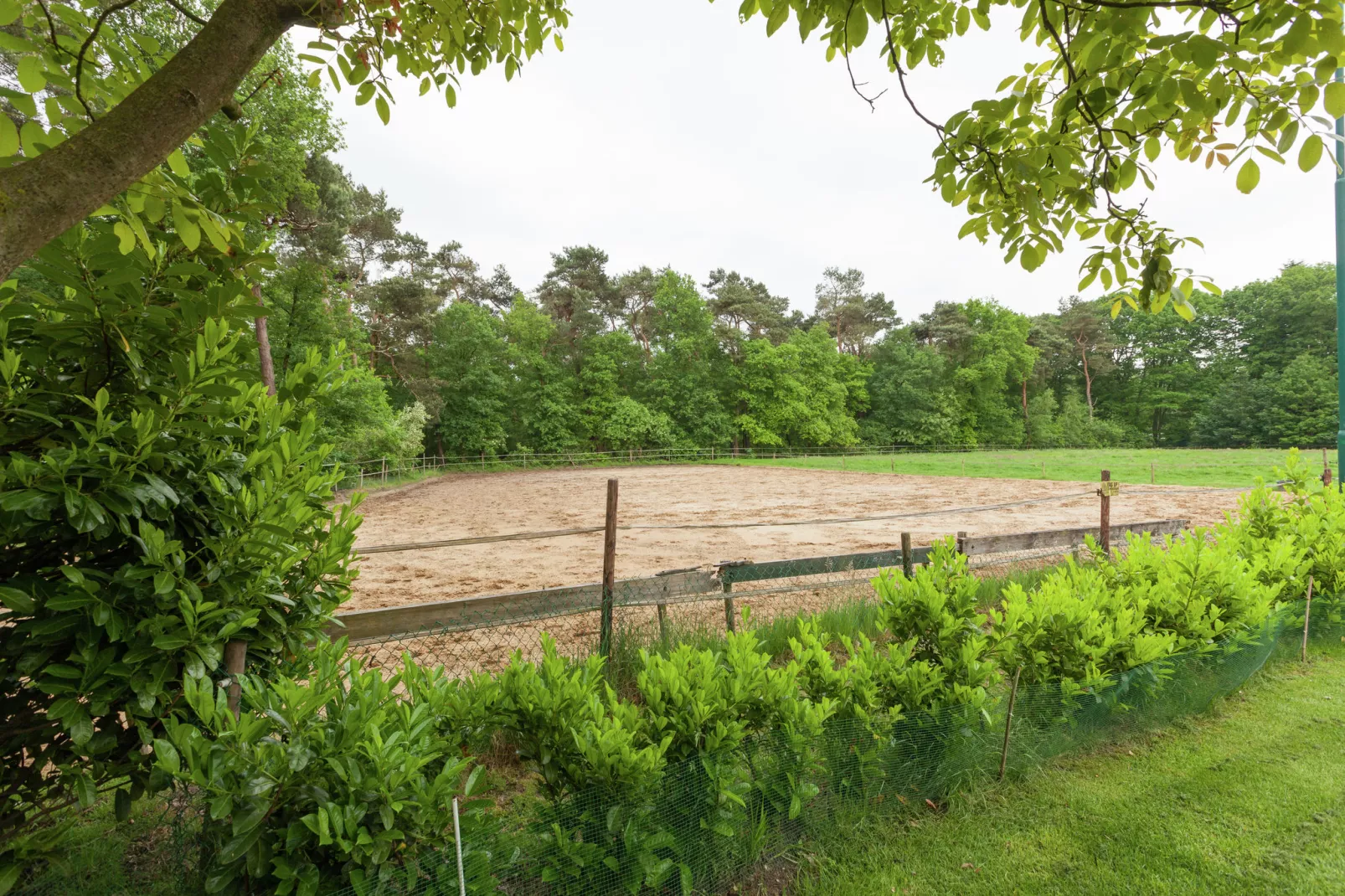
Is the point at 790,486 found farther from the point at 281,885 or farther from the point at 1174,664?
the point at 281,885

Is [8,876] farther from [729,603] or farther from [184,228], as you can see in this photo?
[729,603]

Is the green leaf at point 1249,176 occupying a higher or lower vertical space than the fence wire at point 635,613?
higher

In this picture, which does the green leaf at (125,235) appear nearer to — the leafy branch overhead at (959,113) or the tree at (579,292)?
the leafy branch overhead at (959,113)

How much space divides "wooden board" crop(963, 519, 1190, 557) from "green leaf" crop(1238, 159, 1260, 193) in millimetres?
5060

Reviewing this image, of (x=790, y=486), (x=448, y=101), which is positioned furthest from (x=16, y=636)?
(x=790, y=486)

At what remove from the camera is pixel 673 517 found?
16.5 m

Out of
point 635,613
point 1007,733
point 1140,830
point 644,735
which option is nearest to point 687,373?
point 635,613

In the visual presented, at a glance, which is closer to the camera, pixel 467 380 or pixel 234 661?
pixel 234 661

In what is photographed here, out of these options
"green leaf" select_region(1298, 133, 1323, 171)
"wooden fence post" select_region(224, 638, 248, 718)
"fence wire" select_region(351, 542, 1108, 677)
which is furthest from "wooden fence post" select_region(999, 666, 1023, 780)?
"wooden fence post" select_region(224, 638, 248, 718)

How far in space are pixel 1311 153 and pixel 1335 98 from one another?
136 mm

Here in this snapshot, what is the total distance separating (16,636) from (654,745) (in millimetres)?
1896

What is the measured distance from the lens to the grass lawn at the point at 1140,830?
2.54 m

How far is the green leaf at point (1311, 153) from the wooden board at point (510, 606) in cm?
372

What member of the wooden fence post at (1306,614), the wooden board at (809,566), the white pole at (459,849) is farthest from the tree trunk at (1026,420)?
the white pole at (459,849)
